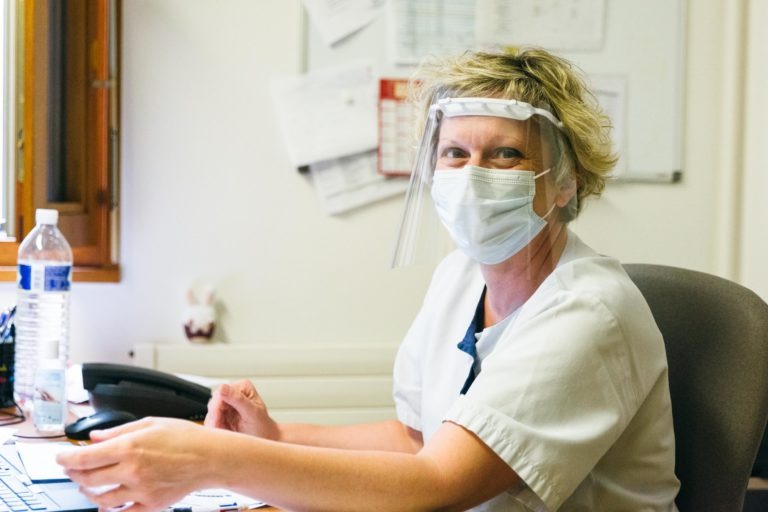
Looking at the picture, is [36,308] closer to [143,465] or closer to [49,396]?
[49,396]

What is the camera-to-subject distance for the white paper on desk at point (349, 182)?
2.26 m

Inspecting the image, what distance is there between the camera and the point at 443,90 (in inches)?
48.6

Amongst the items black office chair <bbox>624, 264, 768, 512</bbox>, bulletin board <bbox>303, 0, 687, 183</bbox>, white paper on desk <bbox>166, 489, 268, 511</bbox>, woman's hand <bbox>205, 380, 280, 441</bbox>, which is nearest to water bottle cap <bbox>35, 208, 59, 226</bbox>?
woman's hand <bbox>205, 380, 280, 441</bbox>

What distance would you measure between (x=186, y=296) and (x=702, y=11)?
1607mm

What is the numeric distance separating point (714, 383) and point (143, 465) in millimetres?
705

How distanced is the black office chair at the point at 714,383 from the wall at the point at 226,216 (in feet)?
3.81

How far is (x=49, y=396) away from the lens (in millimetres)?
1400

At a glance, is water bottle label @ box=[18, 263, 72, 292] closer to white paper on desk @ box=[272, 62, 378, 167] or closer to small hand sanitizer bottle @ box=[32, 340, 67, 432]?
small hand sanitizer bottle @ box=[32, 340, 67, 432]

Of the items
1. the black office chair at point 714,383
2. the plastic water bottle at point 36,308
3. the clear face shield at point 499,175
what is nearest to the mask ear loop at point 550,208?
the clear face shield at point 499,175

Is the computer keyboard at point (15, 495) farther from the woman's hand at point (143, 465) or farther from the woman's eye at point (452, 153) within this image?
the woman's eye at point (452, 153)

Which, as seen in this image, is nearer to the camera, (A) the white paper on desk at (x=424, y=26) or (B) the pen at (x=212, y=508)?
(B) the pen at (x=212, y=508)

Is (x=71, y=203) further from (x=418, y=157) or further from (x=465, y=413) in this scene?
(x=465, y=413)

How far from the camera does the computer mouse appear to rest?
4.38 ft

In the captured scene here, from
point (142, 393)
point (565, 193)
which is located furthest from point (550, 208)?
point (142, 393)
